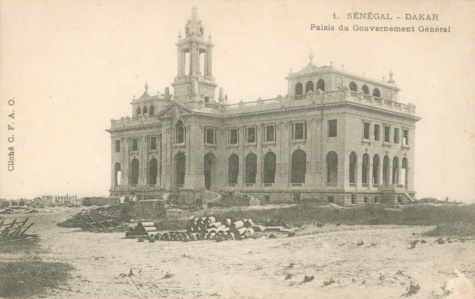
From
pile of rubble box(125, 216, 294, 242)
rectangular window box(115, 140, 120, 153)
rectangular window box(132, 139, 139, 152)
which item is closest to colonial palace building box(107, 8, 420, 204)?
rectangular window box(132, 139, 139, 152)

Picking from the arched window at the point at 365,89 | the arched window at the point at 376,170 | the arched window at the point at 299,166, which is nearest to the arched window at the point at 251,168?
the arched window at the point at 299,166

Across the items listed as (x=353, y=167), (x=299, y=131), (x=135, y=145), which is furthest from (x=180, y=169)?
(x=353, y=167)

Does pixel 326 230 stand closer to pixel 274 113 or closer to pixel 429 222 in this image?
pixel 429 222

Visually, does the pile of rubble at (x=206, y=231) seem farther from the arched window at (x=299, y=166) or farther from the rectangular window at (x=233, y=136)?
the rectangular window at (x=233, y=136)

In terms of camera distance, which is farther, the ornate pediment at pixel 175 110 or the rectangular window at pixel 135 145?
the rectangular window at pixel 135 145

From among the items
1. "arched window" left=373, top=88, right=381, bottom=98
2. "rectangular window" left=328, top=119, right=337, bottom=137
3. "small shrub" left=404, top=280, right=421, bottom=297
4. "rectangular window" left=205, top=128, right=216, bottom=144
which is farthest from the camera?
"rectangular window" left=205, top=128, right=216, bottom=144

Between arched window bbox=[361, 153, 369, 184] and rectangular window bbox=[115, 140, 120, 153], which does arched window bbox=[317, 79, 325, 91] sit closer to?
arched window bbox=[361, 153, 369, 184]
